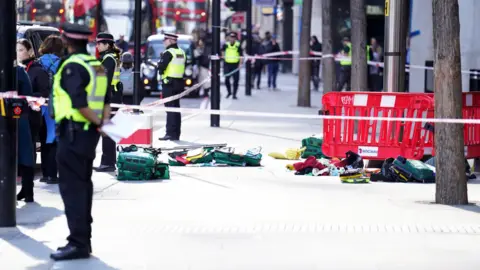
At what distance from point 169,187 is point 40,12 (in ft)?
89.8

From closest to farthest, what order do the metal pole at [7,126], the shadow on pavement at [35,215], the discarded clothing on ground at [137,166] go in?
the metal pole at [7,126] → the shadow on pavement at [35,215] → the discarded clothing on ground at [137,166]

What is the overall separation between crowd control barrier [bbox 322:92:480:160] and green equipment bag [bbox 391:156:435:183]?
2.63ft

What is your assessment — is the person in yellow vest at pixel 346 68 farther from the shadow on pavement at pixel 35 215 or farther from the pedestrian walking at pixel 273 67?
the shadow on pavement at pixel 35 215

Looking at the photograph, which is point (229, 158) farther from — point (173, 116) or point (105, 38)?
point (173, 116)

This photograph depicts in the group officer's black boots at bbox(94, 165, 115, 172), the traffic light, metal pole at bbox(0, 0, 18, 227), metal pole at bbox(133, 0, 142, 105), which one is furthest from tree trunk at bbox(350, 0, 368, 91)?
metal pole at bbox(0, 0, 18, 227)

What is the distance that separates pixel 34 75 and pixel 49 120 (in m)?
0.81

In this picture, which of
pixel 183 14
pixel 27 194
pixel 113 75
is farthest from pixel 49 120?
pixel 183 14

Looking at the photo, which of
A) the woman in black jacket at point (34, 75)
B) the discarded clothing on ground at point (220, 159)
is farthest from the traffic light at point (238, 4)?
the woman in black jacket at point (34, 75)

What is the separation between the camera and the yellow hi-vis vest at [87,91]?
9406 mm

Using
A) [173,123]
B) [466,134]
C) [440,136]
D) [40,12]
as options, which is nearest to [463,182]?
[440,136]

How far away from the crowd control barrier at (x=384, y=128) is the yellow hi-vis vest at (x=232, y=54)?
18.3 m

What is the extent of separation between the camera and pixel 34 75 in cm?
1353

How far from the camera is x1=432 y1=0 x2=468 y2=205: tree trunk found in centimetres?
1259


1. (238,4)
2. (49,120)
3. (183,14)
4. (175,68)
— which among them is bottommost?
(49,120)
